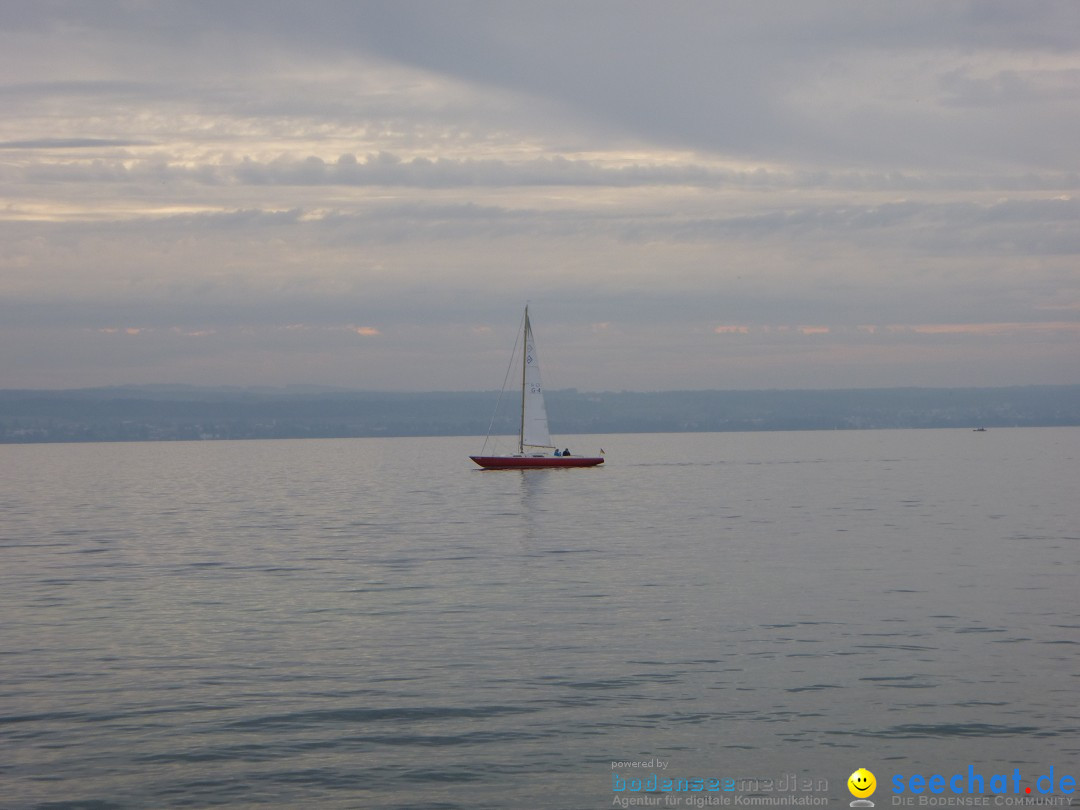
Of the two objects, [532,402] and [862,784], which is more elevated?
[532,402]

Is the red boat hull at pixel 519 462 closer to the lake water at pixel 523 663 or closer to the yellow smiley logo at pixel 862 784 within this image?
the lake water at pixel 523 663

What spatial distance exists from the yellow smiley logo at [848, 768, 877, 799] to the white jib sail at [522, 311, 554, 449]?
106566mm

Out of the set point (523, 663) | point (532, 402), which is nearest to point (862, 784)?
point (523, 663)

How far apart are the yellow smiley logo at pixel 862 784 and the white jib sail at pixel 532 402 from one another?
4196 inches

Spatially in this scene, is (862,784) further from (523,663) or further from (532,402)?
(532,402)

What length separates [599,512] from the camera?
80.9 meters

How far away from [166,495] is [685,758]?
9873 cm

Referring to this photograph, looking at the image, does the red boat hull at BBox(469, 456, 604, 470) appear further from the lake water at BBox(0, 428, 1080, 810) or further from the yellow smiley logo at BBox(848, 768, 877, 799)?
the yellow smiley logo at BBox(848, 768, 877, 799)

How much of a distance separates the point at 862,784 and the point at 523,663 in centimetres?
1090

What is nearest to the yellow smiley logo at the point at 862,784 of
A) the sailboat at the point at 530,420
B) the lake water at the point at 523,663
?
the lake water at the point at 523,663

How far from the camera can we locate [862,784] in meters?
19.0

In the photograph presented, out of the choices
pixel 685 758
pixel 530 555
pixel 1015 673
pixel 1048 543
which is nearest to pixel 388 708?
pixel 685 758

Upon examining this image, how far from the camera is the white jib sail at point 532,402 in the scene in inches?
4998

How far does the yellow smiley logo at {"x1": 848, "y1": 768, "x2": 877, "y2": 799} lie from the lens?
736 inches
